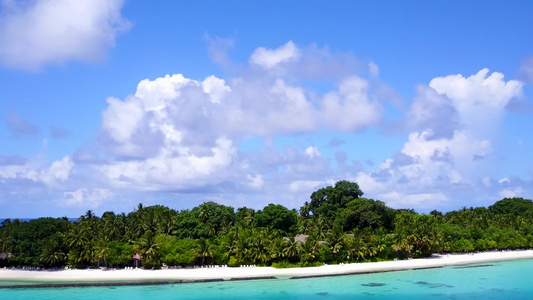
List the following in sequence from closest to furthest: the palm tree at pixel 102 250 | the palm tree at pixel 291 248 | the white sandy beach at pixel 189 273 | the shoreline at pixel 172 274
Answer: the shoreline at pixel 172 274, the white sandy beach at pixel 189 273, the palm tree at pixel 102 250, the palm tree at pixel 291 248

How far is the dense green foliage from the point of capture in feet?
189

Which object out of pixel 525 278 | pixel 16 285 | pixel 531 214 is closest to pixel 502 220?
pixel 531 214

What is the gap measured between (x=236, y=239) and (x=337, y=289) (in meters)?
16.4

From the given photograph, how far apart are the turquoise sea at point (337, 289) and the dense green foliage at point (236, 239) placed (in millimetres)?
6578

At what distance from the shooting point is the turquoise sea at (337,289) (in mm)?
45062

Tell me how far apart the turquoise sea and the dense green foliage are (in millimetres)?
6578

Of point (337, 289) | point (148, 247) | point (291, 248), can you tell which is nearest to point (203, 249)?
point (148, 247)

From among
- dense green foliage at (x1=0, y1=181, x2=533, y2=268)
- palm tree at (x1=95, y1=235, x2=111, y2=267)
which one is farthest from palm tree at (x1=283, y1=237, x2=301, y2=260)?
palm tree at (x1=95, y1=235, x2=111, y2=267)

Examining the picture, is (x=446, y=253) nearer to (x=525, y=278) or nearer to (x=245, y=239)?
(x=525, y=278)

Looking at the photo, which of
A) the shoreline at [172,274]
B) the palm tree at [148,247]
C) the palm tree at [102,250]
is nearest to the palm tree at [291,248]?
the shoreline at [172,274]

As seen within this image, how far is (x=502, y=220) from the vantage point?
273 feet

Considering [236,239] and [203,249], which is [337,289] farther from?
A: [203,249]

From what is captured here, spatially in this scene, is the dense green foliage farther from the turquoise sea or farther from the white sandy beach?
the turquoise sea

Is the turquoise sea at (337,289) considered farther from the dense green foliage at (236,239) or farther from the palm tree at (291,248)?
the dense green foliage at (236,239)
